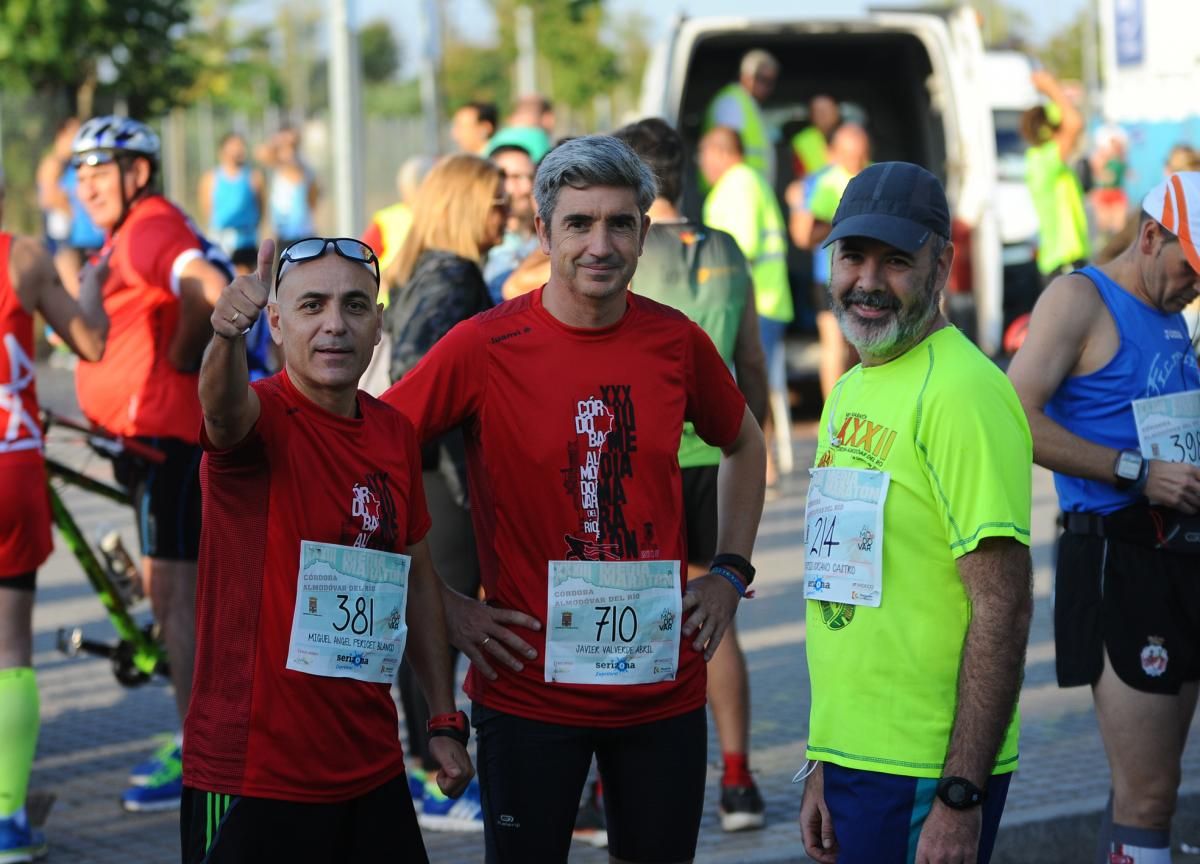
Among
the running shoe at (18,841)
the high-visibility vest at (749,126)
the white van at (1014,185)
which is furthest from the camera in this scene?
the white van at (1014,185)

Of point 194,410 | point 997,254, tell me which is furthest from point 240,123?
point 194,410

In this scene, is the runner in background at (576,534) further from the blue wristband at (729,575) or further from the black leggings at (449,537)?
the black leggings at (449,537)

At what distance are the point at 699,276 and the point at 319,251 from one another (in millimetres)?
2599

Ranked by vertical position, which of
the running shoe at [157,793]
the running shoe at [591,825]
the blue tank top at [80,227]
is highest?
the blue tank top at [80,227]

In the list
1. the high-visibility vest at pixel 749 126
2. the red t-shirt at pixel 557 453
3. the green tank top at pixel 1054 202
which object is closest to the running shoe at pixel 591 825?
the red t-shirt at pixel 557 453

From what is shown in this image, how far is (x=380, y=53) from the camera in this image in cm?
7550

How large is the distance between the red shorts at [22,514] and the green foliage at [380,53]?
227 feet

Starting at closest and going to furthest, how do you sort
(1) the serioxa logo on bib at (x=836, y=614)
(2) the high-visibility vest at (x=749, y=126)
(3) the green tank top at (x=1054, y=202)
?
1. (1) the serioxa logo on bib at (x=836, y=614)
2. (2) the high-visibility vest at (x=749, y=126)
3. (3) the green tank top at (x=1054, y=202)

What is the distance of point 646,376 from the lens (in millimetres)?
3896

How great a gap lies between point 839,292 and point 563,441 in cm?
67

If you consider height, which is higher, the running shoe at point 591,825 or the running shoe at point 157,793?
the running shoe at point 157,793

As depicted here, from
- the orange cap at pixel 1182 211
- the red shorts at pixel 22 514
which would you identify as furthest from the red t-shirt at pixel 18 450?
the orange cap at pixel 1182 211

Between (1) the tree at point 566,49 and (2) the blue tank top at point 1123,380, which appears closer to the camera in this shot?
(2) the blue tank top at point 1123,380

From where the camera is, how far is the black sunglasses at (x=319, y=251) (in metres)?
3.67
